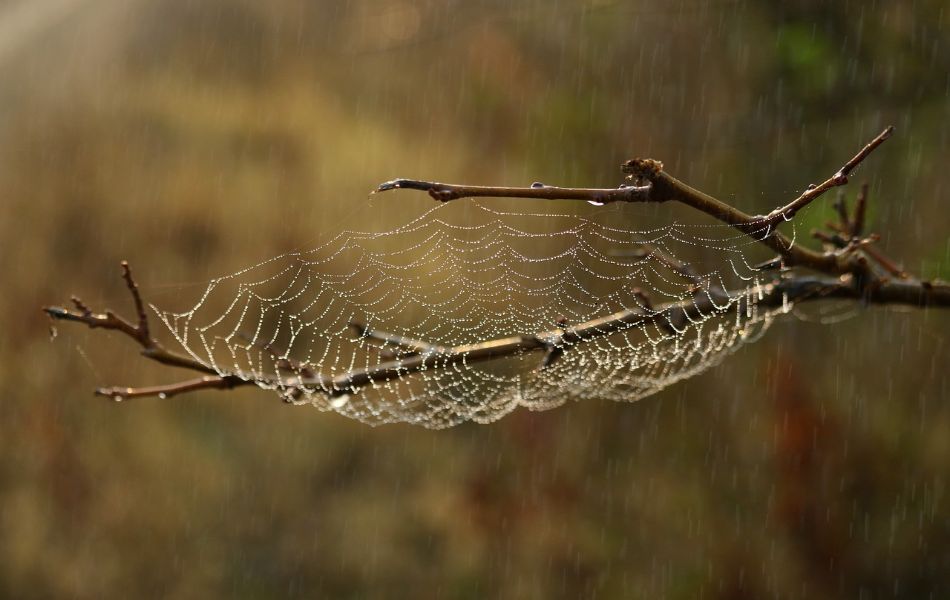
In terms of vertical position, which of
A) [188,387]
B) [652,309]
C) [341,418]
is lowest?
[341,418]

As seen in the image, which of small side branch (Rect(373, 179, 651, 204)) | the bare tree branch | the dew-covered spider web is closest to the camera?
small side branch (Rect(373, 179, 651, 204))

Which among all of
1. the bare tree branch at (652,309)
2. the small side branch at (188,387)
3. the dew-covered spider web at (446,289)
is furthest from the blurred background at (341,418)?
the small side branch at (188,387)

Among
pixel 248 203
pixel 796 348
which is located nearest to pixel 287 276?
pixel 248 203

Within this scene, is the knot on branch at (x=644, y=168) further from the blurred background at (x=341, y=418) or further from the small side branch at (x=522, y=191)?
the blurred background at (x=341, y=418)

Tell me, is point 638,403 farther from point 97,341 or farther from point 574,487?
point 97,341

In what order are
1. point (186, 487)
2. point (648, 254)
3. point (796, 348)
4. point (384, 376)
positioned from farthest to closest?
1. point (186, 487)
2. point (796, 348)
3. point (648, 254)
4. point (384, 376)

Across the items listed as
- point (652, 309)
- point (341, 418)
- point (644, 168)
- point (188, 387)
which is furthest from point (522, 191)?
point (341, 418)

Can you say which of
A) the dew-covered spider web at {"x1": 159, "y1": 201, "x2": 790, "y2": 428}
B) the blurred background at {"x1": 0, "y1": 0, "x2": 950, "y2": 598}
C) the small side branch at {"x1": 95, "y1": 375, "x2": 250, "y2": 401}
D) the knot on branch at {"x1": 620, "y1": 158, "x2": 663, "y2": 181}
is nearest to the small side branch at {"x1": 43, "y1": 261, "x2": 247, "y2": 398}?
the small side branch at {"x1": 95, "y1": 375, "x2": 250, "y2": 401}

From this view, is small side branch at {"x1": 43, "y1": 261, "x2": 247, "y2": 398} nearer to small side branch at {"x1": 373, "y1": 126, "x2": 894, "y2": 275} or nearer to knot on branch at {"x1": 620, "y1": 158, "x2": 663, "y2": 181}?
small side branch at {"x1": 373, "y1": 126, "x2": 894, "y2": 275}

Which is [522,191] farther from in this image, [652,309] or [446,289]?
[446,289]
